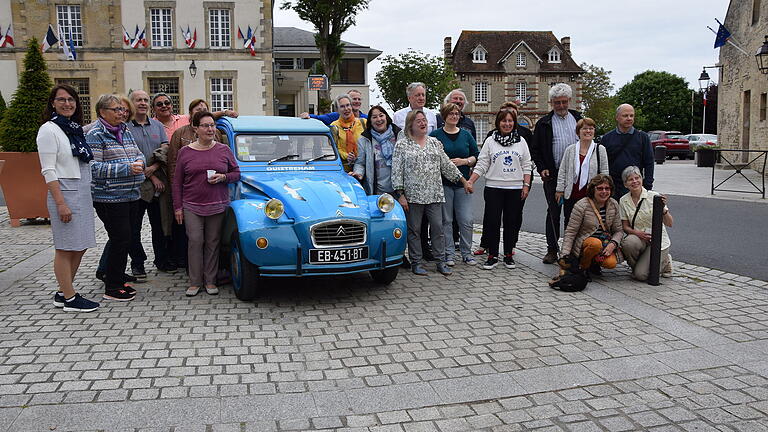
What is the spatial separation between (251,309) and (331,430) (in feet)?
9.35

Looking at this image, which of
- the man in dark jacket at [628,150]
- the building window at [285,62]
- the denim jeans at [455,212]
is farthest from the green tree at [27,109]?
the building window at [285,62]

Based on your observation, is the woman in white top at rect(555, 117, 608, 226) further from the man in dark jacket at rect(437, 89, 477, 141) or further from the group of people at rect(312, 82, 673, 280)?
the man in dark jacket at rect(437, 89, 477, 141)

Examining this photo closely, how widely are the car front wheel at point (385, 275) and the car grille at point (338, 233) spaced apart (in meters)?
0.69

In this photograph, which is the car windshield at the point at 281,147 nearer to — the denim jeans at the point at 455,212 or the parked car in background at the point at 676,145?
the denim jeans at the point at 455,212

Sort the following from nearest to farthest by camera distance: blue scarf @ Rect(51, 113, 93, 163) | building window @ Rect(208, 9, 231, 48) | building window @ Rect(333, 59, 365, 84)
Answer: blue scarf @ Rect(51, 113, 93, 163), building window @ Rect(208, 9, 231, 48), building window @ Rect(333, 59, 365, 84)

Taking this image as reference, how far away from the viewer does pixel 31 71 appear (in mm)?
13625

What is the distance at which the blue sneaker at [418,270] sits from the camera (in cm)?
800

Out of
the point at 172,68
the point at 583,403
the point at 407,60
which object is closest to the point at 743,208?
the point at 583,403

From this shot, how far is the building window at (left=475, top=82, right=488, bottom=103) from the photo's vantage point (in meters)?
64.9

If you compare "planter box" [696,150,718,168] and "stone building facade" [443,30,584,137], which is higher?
"stone building facade" [443,30,584,137]

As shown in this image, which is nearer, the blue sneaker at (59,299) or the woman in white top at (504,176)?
the blue sneaker at (59,299)

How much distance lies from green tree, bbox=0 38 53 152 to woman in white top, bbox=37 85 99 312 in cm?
798

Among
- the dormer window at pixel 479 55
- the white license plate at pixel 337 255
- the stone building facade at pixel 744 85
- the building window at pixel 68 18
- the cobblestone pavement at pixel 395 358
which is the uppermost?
the dormer window at pixel 479 55

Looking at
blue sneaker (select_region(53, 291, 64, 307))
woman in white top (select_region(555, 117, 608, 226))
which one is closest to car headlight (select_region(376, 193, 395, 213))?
woman in white top (select_region(555, 117, 608, 226))
